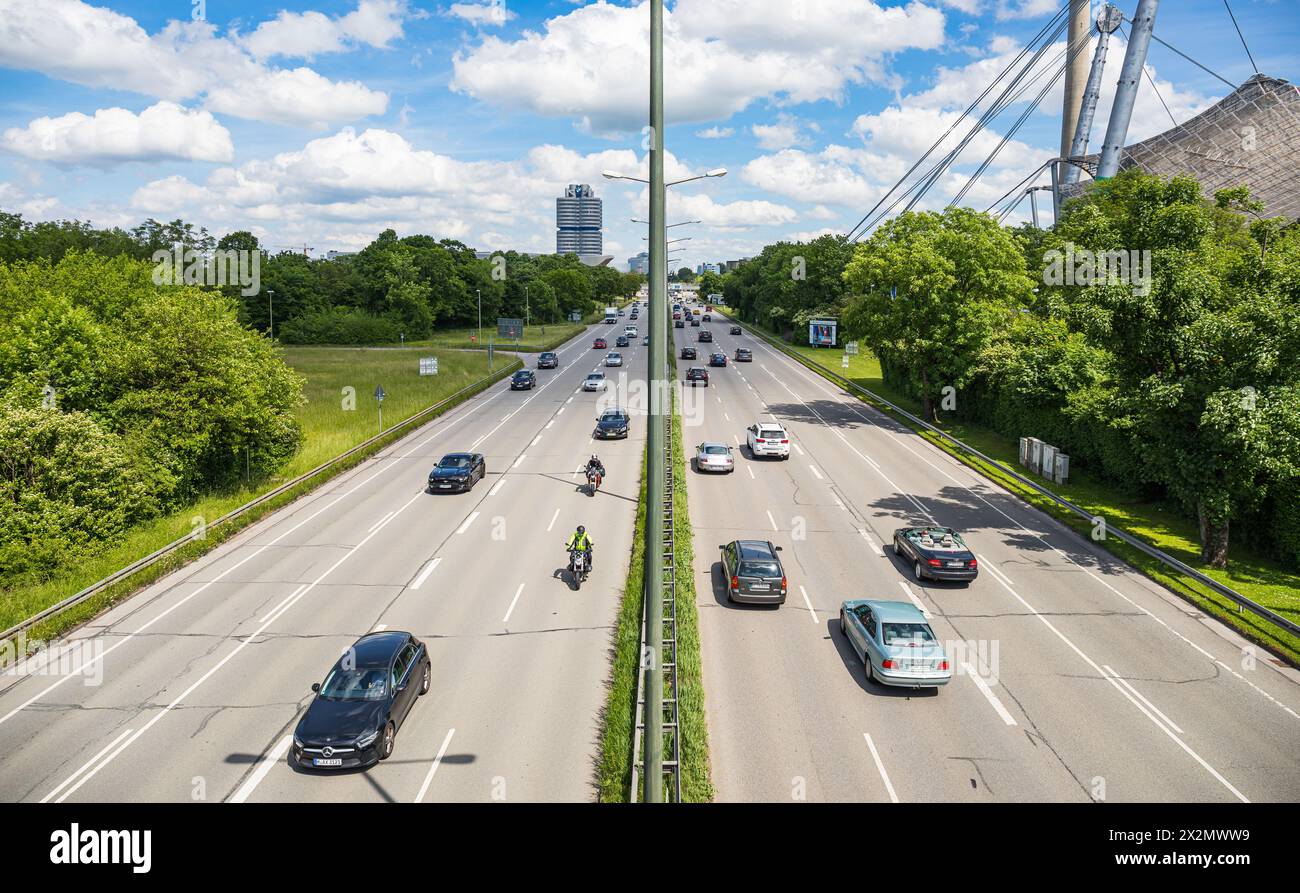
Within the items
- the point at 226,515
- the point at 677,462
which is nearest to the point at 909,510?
the point at 677,462

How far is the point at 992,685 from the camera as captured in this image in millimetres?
17359

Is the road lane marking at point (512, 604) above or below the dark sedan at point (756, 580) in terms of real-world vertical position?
below

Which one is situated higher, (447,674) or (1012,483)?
(1012,483)

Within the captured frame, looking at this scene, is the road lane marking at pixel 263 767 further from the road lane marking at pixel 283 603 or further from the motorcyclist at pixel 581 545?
the motorcyclist at pixel 581 545

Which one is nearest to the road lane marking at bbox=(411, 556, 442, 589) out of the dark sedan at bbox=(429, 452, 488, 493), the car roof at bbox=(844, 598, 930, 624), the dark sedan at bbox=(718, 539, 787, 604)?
the dark sedan at bbox=(429, 452, 488, 493)

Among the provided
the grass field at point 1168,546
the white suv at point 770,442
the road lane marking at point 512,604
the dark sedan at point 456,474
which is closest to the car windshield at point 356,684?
the road lane marking at point 512,604

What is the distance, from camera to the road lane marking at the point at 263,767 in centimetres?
1299

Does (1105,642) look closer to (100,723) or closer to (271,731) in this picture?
(271,731)

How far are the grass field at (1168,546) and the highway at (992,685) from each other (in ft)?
1.95

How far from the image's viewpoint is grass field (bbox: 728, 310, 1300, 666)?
20.6m

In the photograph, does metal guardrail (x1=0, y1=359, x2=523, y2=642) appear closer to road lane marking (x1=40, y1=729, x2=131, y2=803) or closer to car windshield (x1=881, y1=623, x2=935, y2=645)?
road lane marking (x1=40, y1=729, x2=131, y2=803)

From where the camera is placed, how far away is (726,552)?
901 inches
